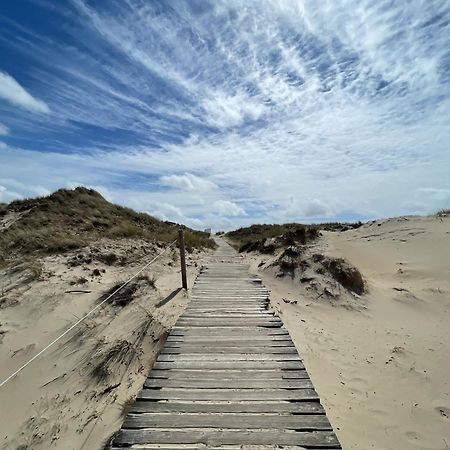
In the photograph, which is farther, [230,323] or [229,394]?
[230,323]

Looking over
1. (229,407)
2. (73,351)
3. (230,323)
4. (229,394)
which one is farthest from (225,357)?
(73,351)

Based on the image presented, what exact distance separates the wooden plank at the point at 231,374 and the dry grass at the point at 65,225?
9.36m

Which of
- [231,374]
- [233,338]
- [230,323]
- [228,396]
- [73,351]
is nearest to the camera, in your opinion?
[228,396]

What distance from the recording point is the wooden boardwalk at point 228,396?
3.00 metres

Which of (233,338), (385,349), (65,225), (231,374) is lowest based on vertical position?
(385,349)

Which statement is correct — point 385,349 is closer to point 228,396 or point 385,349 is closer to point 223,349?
point 223,349

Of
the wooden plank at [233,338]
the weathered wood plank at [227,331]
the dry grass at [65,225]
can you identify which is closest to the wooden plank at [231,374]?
the wooden plank at [233,338]

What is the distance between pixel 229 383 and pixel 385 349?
12.7 feet

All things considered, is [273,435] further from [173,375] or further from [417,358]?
[417,358]

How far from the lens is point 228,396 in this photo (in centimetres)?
366

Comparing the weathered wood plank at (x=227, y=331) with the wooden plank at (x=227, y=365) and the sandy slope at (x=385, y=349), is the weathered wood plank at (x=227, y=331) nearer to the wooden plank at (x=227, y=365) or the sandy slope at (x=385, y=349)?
the sandy slope at (x=385, y=349)

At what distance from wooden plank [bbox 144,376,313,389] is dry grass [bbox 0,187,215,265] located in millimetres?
9526

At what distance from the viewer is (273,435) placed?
9.94 ft

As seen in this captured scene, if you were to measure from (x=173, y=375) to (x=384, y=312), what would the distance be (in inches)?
257
